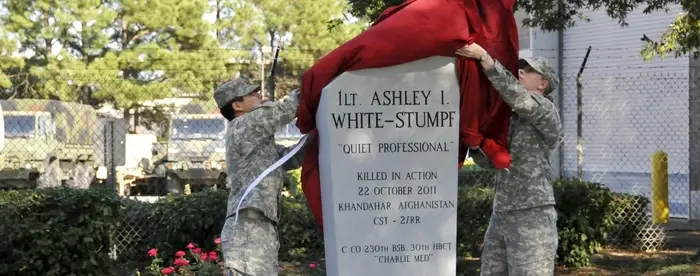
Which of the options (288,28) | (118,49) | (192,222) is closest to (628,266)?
(192,222)

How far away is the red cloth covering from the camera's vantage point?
15.1 feet

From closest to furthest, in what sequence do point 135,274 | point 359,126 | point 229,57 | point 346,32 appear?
1. point 359,126
2. point 135,274
3. point 229,57
4. point 346,32

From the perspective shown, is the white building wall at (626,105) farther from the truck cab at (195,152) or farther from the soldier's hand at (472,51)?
the soldier's hand at (472,51)

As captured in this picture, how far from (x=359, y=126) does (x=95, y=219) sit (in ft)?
11.1

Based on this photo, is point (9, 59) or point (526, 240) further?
point (9, 59)

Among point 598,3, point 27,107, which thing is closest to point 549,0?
point 598,3

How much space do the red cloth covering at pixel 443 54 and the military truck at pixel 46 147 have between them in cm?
1307

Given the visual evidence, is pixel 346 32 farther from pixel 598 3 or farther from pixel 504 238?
pixel 504 238

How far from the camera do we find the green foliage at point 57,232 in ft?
23.7

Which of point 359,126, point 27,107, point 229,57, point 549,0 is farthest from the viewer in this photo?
point 229,57

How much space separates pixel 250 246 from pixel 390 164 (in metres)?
0.84

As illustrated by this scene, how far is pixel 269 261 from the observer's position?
5.07m

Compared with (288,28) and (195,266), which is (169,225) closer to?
(195,266)

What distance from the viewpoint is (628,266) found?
9.15 m
